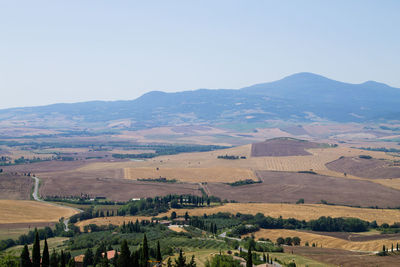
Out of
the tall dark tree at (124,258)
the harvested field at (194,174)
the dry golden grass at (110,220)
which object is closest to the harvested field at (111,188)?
the harvested field at (194,174)

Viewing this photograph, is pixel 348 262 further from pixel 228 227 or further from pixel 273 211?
pixel 273 211

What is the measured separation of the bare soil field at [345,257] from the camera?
7300 centimetres

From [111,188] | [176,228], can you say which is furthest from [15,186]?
[176,228]

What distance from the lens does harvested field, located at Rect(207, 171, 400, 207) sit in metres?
135

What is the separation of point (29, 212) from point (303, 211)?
69394mm

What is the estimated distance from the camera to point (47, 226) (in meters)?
107

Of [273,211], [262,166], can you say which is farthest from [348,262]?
[262,166]

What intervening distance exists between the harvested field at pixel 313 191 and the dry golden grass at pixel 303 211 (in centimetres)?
737

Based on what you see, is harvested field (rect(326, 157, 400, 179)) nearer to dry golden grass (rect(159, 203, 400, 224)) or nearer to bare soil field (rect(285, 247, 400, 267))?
dry golden grass (rect(159, 203, 400, 224))

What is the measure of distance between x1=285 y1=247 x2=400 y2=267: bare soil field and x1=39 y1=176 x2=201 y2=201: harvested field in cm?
6410

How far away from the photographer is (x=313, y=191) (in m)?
148

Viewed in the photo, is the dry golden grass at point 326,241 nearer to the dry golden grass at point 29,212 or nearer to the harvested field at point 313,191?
the harvested field at point 313,191

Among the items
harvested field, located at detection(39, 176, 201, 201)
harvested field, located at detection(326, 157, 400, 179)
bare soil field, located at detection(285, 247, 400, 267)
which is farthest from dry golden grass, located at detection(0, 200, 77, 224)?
harvested field, located at detection(326, 157, 400, 179)

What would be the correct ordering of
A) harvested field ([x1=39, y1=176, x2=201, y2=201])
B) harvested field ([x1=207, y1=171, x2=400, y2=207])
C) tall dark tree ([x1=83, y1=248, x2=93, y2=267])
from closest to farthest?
tall dark tree ([x1=83, y1=248, x2=93, y2=267])
harvested field ([x1=207, y1=171, x2=400, y2=207])
harvested field ([x1=39, y1=176, x2=201, y2=201])
